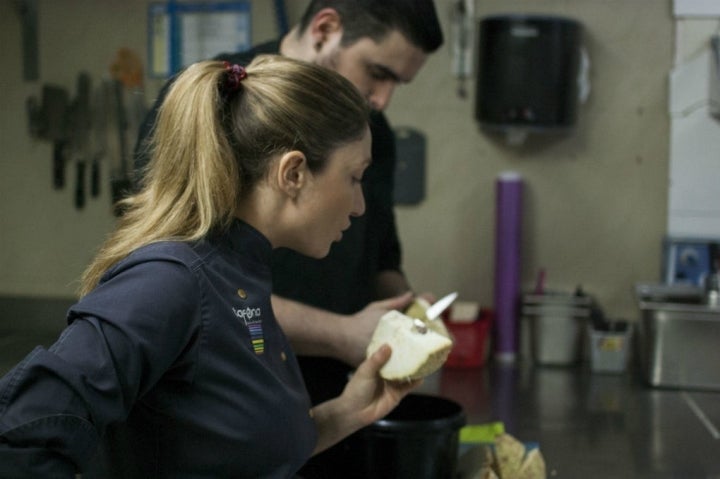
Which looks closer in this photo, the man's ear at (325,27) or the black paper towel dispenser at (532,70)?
the man's ear at (325,27)

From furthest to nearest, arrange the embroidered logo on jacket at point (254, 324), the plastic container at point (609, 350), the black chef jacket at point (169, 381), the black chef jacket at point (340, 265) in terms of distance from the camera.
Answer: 1. the plastic container at point (609, 350)
2. the black chef jacket at point (340, 265)
3. the embroidered logo on jacket at point (254, 324)
4. the black chef jacket at point (169, 381)

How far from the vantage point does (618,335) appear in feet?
6.87

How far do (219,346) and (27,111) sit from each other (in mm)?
1856

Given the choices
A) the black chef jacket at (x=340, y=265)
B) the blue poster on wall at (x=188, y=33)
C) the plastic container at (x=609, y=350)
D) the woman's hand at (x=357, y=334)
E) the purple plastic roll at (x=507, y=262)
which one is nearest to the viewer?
the woman's hand at (x=357, y=334)

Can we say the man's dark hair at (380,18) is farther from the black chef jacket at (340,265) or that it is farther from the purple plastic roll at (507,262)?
the purple plastic roll at (507,262)

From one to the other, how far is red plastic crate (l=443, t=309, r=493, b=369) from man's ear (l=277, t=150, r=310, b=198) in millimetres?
1235

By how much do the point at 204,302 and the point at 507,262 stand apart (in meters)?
1.48

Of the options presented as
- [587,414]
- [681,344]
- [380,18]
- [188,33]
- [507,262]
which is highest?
[188,33]

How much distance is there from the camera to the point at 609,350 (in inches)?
83.0

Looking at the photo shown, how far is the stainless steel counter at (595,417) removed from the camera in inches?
58.1

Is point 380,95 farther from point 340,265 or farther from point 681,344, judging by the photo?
point 681,344

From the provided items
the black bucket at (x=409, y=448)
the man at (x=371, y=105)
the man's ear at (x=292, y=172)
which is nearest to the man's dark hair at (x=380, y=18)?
the man at (x=371, y=105)

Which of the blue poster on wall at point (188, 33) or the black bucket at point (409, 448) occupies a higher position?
the blue poster on wall at point (188, 33)

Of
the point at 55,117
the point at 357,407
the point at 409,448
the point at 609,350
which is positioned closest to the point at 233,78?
→ the point at 357,407
